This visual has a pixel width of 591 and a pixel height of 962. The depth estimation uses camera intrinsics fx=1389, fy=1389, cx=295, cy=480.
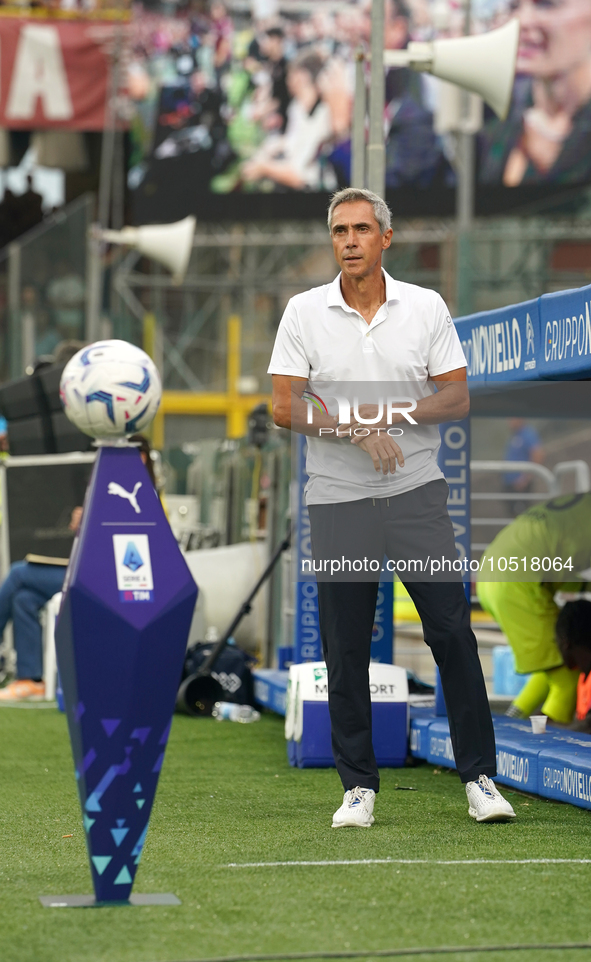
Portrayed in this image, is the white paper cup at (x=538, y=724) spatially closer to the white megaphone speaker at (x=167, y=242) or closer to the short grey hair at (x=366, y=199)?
the short grey hair at (x=366, y=199)

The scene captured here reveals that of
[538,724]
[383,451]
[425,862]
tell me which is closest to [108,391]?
[383,451]

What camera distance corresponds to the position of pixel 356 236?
4379mm

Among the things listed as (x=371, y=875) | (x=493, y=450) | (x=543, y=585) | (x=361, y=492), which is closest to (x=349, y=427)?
(x=361, y=492)

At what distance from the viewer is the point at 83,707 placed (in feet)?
10.6

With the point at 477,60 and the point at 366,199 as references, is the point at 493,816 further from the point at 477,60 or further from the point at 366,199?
the point at 477,60

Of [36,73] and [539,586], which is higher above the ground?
[36,73]

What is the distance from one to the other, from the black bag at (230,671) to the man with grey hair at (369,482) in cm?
353

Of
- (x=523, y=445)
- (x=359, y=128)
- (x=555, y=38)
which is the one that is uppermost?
(x=555, y=38)

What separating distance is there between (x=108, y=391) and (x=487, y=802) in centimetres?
192

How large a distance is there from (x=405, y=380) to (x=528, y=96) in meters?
16.3

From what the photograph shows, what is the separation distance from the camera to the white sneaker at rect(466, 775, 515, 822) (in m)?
4.38

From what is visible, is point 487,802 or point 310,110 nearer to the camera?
point 487,802

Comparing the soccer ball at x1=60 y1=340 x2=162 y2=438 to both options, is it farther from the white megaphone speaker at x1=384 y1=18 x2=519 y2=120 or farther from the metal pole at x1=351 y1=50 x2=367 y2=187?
the metal pole at x1=351 y1=50 x2=367 y2=187

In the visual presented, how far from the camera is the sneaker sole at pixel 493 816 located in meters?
4.38
